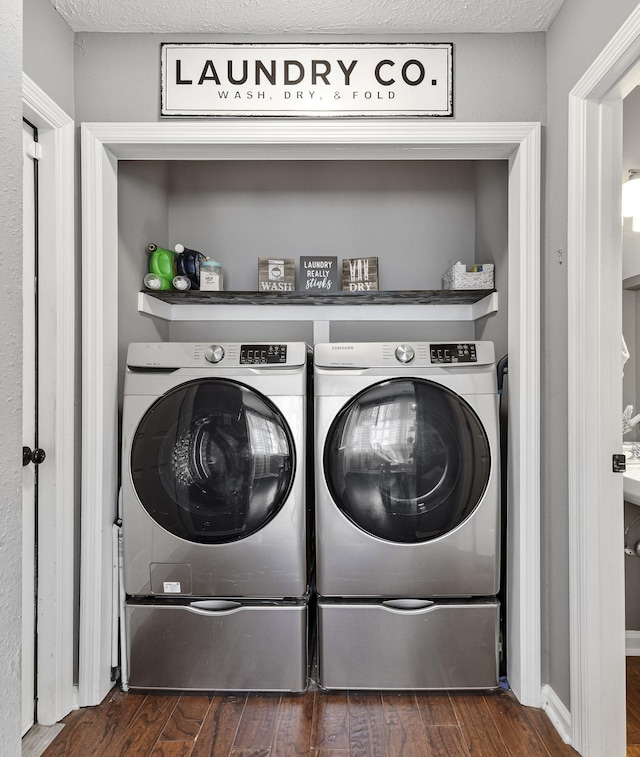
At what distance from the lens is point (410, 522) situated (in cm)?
198

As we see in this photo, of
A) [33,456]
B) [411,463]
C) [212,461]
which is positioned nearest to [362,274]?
[411,463]

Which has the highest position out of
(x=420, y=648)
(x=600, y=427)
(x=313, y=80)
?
(x=313, y=80)

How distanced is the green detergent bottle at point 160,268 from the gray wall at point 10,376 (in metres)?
1.50

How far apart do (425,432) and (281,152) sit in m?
1.15

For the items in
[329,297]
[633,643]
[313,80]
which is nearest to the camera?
[313,80]

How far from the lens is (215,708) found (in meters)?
1.94

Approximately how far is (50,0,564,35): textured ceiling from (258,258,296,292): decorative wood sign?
895 mm

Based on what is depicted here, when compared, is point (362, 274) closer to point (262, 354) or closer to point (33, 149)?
point (262, 354)

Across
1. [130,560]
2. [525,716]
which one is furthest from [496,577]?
[130,560]

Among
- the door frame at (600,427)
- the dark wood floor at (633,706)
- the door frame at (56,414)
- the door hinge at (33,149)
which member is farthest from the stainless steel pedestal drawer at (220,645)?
the door hinge at (33,149)

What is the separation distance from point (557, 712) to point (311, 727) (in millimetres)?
822

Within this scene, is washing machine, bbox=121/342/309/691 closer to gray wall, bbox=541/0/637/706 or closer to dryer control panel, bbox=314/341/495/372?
dryer control panel, bbox=314/341/495/372

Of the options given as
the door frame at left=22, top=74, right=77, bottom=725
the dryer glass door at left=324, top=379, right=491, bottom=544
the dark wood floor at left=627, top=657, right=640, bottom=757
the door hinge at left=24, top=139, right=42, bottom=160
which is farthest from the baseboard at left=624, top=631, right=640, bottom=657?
the door hinge at left=24, top=139, right=42, bottom=160

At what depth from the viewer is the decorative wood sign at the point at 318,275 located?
8.08 feet
